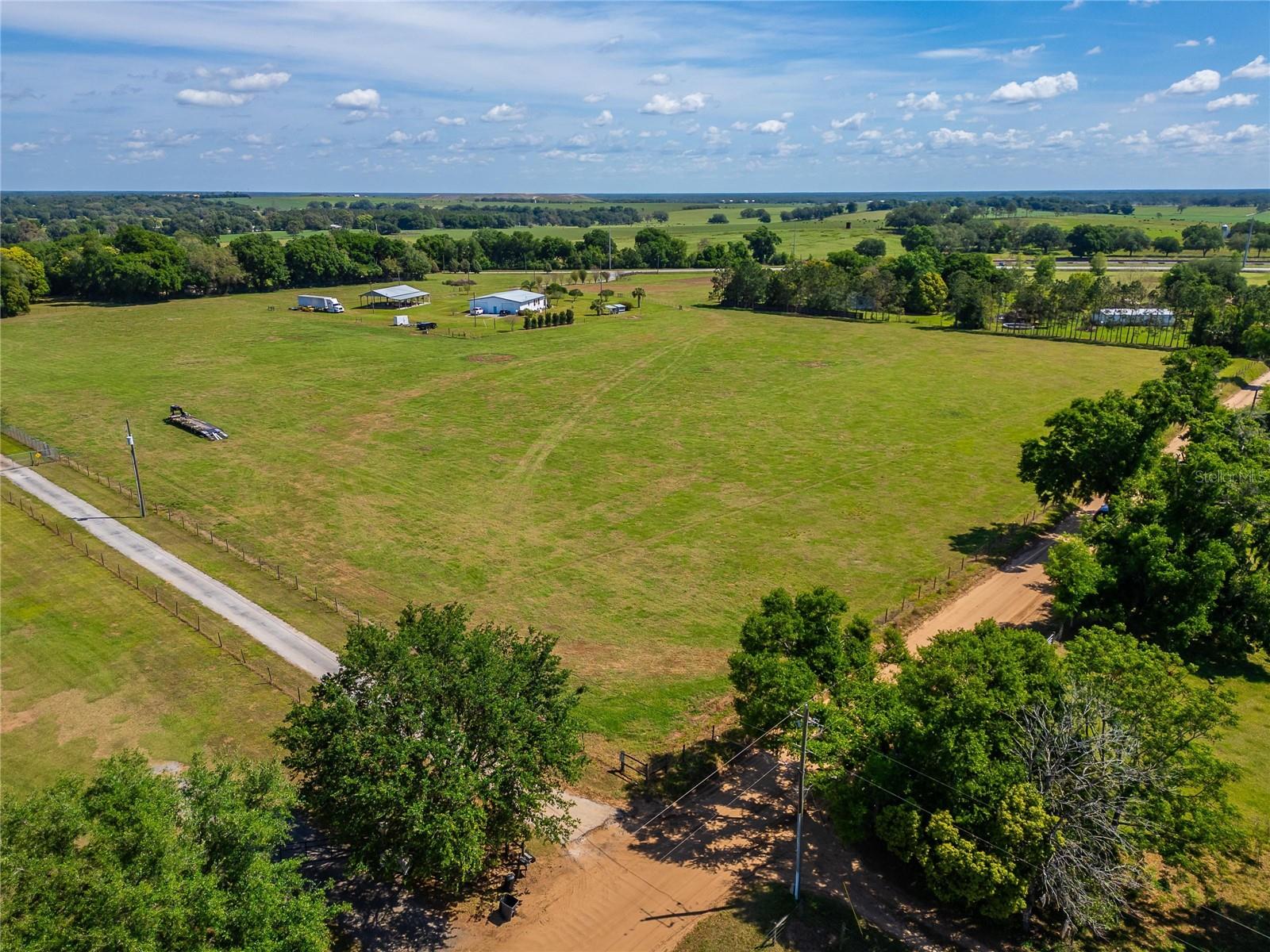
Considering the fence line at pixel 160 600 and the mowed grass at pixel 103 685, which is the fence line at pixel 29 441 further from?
the mowed grass at pixel 103 685

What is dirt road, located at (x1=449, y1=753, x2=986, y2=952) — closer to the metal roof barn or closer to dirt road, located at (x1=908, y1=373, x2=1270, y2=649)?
dirt road, located at (x1=908, y1=373, x2=1270, y2=649)

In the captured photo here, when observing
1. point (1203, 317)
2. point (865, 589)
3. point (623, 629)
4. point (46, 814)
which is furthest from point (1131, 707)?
point (1203, 317)

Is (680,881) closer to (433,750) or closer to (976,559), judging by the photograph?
(433,750)

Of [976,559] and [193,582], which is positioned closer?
[193,582]

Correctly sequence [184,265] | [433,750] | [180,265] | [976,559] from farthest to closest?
[184,265] < [180,265] < [976,559] < [433,750]

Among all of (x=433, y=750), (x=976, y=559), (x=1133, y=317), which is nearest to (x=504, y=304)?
(x=1133, y=317)

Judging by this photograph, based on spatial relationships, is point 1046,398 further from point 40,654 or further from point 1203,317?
point 40,654
